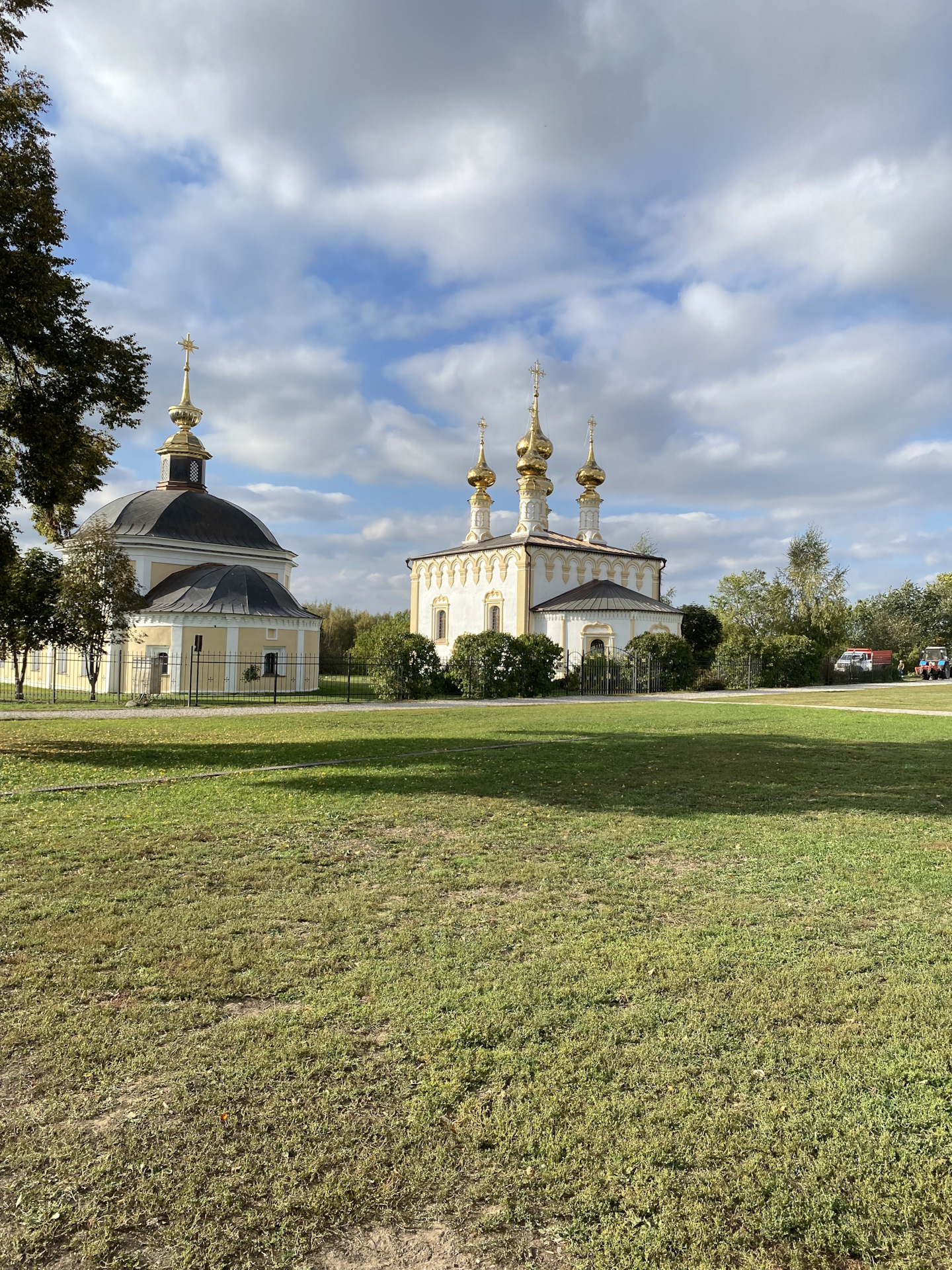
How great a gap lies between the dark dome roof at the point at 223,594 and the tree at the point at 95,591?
132 inches

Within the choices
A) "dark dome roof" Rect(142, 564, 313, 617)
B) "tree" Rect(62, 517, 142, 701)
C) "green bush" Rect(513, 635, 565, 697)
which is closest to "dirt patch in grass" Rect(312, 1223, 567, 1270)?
"tree" Rect(62, 517, 142, 701)

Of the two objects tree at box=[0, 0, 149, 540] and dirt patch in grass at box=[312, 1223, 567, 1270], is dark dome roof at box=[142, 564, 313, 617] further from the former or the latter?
dirt patch in grass at box=[312, 1223, 567, 1270]

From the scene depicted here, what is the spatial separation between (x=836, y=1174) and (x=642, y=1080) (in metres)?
0.68

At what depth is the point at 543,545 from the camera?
136 ft

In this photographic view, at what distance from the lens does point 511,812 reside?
770 cm

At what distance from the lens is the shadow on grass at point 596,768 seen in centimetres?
855

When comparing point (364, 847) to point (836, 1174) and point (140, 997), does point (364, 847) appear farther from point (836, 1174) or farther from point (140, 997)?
point (836, 1174)

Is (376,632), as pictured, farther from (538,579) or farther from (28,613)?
(28,613)

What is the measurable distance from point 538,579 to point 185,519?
17.9 meters

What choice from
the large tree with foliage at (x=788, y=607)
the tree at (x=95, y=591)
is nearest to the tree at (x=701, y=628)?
the large tree with foliage at (x=788, y=607)

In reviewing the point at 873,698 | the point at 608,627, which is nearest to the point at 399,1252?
the point at 873,698

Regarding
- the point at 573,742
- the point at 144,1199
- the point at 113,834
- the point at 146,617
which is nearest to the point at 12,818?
the point at 113,834

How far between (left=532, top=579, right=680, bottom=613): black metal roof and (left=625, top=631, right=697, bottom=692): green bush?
4779mm

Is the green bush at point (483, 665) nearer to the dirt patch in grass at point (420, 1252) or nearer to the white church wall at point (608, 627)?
the white church wall at point (608, 627)
